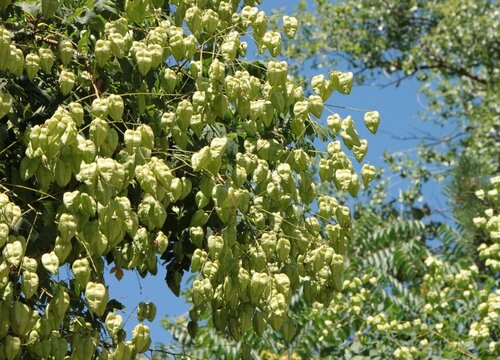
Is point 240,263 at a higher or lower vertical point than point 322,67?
lower

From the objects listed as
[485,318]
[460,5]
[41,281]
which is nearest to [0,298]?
[41,281]

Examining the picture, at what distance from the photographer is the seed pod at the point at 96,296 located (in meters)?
2.87

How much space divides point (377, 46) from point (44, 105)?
10.0 meters

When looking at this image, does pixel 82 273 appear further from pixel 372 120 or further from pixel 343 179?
pixel 372 120

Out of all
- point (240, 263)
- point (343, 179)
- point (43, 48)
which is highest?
point (43, 48)

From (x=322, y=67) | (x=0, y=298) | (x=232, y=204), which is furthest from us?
(x=322, y=67)

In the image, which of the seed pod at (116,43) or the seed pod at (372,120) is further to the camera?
the seed pod at (372,120)

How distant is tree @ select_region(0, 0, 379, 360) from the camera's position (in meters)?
2.89

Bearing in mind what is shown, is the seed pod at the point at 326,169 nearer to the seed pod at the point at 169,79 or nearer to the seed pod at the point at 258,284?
the seed pod at the point at 258,284

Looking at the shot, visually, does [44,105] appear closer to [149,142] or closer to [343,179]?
[149,142]

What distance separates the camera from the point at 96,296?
2.88 m

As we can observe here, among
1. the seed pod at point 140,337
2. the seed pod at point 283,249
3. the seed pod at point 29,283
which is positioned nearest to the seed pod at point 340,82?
the seed pod at point 283,249

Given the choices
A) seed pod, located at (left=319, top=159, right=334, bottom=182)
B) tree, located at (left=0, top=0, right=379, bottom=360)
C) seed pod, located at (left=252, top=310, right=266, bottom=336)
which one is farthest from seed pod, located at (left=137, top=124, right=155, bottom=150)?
seed pod, located at (left=252, top=310, right=266, bottom=336)

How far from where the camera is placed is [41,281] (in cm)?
321
